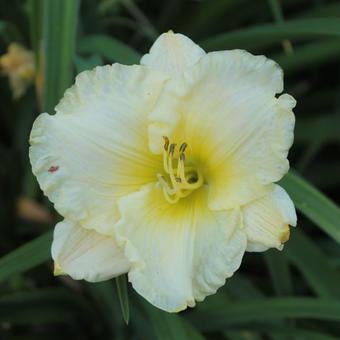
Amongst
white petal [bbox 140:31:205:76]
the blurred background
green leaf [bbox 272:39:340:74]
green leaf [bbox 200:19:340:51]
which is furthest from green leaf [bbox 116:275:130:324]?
green leaf [bbox 272:39:340:74]

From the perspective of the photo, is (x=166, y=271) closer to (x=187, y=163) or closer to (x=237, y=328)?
(x=187, y=163)

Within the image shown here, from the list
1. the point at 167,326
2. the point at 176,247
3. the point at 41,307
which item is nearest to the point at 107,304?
the point at 41,307

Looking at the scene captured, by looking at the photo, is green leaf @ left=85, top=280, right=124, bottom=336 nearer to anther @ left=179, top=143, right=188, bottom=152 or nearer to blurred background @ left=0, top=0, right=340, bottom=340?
blurred background @ left=0, top=0, right=340, bottom=340

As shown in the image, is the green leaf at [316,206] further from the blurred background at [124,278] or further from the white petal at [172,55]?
the white petal at [172,55]

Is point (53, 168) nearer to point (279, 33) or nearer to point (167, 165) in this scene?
point (167, 165)

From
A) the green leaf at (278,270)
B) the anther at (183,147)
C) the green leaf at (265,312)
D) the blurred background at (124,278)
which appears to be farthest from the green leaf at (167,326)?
the anther at (183,147)
